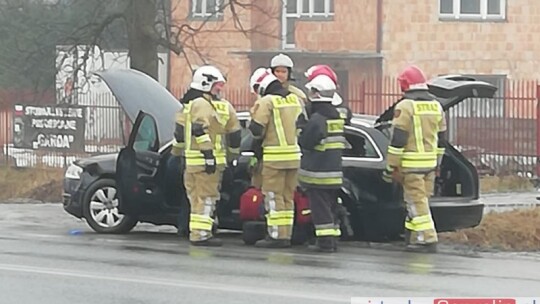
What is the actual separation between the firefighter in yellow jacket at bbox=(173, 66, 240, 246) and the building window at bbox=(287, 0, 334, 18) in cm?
2741

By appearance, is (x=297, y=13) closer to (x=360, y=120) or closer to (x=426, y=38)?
(x=426, y=38)

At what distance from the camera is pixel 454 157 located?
1371 centimetres

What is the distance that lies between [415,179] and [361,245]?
1209 mm

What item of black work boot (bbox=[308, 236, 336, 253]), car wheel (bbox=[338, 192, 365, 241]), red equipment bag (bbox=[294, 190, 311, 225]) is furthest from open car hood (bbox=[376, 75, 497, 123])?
black work boot (bbox=[308, 236, 336, 253])

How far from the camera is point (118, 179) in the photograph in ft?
47.6

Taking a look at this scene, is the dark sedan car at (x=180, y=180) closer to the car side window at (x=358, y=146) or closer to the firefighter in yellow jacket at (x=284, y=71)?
the car side window at (x=358, y=146)

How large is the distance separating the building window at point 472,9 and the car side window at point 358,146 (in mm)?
26687

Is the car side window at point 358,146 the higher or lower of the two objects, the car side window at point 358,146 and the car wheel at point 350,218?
the higher

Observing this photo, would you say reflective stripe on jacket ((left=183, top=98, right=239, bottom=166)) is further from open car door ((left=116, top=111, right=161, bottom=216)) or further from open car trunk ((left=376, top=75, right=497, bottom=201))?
open car trunk ((left=376, top=75, right=497, bottom=201))

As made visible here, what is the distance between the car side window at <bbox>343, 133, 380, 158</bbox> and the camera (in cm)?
1361

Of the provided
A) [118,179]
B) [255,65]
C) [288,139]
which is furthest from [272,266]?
[255,65]

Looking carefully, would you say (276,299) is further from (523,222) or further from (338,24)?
(338,24)

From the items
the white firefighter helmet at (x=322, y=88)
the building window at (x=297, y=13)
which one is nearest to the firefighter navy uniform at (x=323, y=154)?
the white firefighter helmet at (x=322, y=88)

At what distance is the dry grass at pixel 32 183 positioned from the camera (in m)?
22.1
